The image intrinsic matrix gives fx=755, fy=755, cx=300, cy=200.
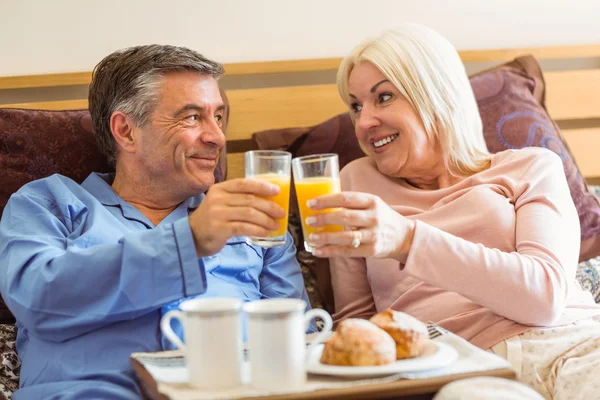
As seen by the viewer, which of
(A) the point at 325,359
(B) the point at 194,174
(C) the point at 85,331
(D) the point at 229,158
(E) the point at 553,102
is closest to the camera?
(A) the point at 325,359

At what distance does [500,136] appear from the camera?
2.29m

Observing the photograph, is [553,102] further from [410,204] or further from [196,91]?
[196,91]

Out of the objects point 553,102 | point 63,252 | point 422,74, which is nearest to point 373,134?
point 422,74

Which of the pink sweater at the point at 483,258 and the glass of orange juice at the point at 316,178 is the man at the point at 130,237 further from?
the pink sweater at the point at 483,258

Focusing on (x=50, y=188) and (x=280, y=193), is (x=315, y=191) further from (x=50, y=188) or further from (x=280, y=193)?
(x=50, y=188)

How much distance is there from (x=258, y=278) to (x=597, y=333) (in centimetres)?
80

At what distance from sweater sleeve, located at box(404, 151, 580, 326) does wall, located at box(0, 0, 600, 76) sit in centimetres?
123

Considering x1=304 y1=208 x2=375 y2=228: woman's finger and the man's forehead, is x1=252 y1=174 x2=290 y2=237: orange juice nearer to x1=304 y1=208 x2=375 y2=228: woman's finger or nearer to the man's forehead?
Result: x1=304 y1=208 x2=375 y2=228: woman's finger

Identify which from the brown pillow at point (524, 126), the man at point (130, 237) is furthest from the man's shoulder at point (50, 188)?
the brown pillow at point (524, 126)

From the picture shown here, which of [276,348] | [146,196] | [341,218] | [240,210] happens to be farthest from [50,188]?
[276,348]

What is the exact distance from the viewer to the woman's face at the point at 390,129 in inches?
75.7

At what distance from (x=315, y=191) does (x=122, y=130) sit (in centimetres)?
76

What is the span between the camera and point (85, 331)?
155 centimetres

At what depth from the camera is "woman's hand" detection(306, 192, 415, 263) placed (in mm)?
1370
